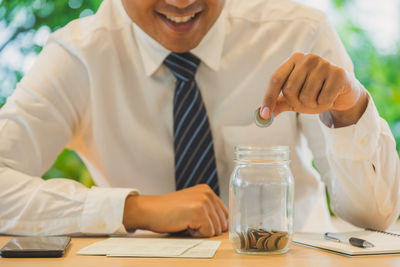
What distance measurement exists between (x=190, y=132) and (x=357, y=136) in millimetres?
525

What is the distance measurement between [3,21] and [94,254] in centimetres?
269

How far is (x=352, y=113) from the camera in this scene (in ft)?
4.59

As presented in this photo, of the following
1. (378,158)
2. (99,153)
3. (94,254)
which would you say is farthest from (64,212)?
(378,158)

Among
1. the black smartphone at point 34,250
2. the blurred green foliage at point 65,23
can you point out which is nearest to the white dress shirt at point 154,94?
the black smartphone at point 34,250

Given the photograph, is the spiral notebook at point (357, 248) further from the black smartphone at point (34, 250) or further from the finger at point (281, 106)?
the black smartphone at point (34, 250)

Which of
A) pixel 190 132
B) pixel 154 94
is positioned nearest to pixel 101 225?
pixel 190 132

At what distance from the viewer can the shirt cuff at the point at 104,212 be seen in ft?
4.57

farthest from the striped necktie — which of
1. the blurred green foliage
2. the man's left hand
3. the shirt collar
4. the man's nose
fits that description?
the blurred green foliage

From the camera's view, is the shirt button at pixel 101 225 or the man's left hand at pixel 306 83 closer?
the man's left hand at pixel 306 83

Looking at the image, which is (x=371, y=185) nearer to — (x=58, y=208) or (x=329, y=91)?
(x=329, y=91)

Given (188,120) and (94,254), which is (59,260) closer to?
(94,254)

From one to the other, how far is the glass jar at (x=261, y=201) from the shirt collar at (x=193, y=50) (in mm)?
724

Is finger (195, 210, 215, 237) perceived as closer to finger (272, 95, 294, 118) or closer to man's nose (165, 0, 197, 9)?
finger (272, 95, 294, 118)

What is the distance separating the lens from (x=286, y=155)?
113cm
